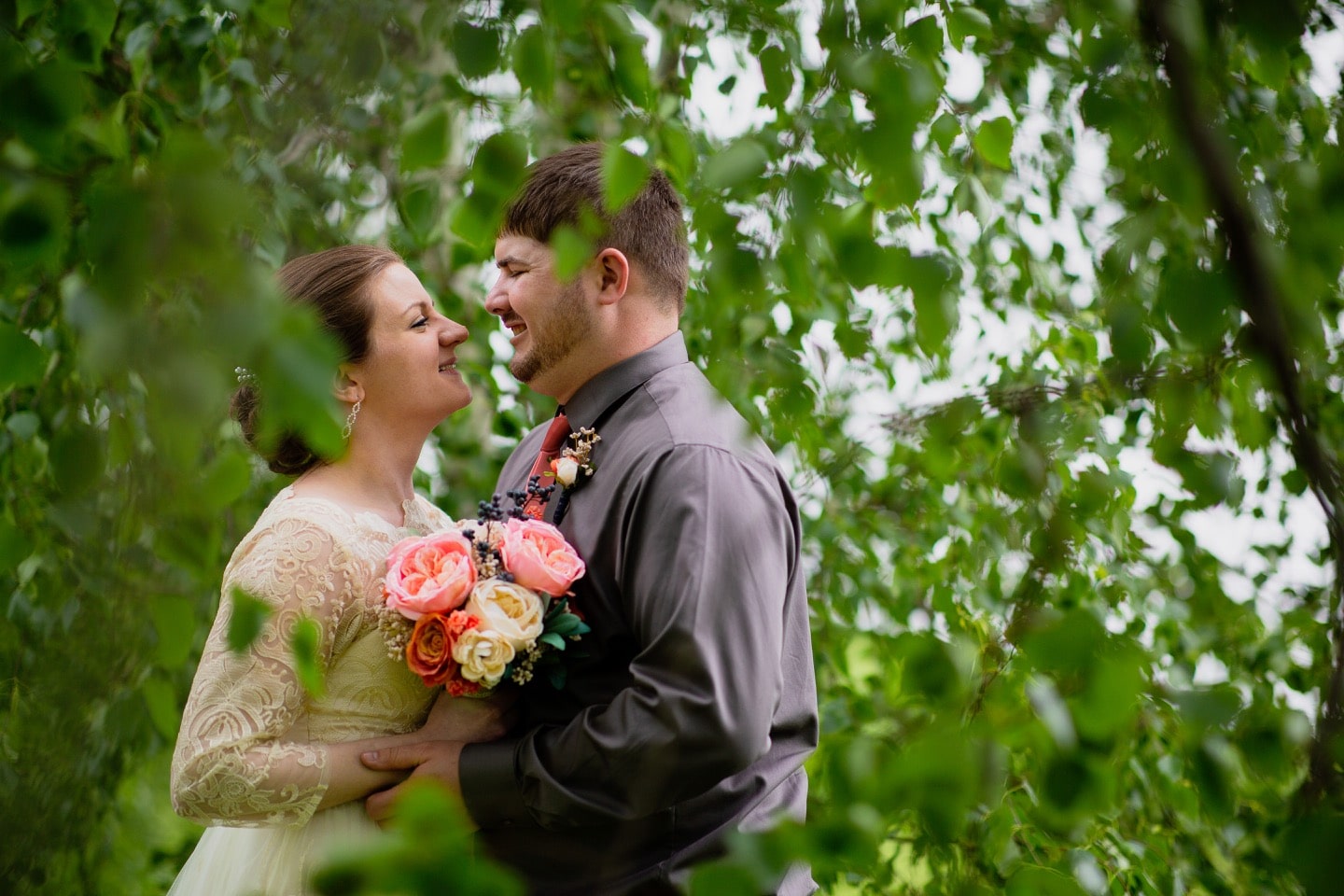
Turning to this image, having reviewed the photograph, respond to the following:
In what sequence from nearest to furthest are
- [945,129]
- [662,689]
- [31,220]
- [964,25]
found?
[31,220] → [964,25] → [945,129] → [662,689]

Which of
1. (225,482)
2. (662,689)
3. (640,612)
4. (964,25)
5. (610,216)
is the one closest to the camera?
(225,482)

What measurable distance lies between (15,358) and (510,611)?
952 millimetres

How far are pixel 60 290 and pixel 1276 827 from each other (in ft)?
8.59

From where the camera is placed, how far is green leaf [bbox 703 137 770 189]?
37.8 inches

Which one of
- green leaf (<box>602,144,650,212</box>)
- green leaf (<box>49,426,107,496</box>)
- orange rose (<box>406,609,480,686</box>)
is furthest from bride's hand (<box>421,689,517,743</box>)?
green leaf (<box>602,144,650,212</box>)

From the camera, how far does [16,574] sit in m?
2.32

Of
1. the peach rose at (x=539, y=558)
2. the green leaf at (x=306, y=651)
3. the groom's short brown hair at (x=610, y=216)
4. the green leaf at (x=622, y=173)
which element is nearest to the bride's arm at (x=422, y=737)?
the peach rose at (x=539, y=558)

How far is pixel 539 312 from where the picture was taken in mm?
2109

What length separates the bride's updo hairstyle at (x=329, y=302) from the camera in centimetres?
215

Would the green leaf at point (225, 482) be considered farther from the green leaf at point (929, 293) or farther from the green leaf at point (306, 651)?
the green leaf at point (929, 293)

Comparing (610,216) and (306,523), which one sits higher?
(610,216)

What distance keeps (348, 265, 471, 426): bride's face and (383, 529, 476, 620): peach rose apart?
0.41 meters

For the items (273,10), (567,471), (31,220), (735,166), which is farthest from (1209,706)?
(273,10)

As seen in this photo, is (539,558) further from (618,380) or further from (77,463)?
(77,463)
